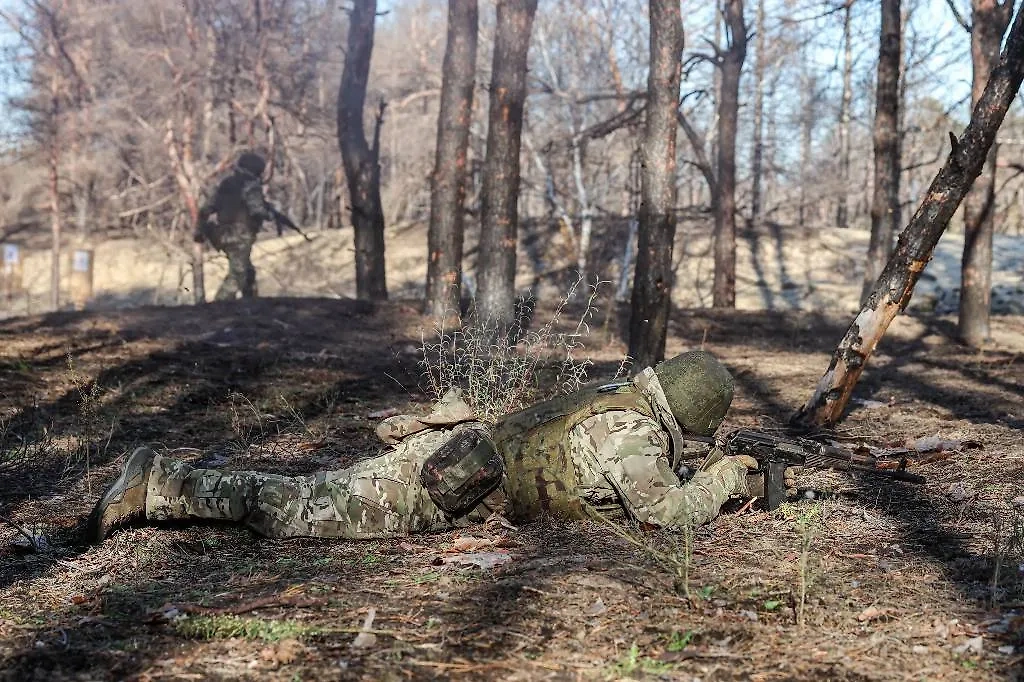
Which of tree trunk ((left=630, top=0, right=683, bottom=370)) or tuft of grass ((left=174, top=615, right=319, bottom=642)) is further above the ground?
tree trunk ((left=630, top=0, right=683, bottom=370))

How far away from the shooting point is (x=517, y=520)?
4.54 meters

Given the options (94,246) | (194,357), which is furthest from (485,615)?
(94,246)

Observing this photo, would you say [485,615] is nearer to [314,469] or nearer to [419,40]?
[314,469]

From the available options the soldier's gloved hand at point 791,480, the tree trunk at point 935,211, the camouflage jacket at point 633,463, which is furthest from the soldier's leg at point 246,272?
the camouflage jacket at point 633,463

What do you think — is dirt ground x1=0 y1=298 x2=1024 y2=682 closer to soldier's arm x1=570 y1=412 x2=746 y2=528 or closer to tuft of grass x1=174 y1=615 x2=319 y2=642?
tuft of grass x1=174 y1=615 x2=319 y2=642

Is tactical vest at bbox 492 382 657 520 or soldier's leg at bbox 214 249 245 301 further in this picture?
soldier's leg at bbox 214 249 245 301

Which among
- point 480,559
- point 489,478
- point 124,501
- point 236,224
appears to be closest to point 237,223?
point 236,224

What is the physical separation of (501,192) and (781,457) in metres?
6.55

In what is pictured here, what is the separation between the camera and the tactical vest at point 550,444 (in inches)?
170

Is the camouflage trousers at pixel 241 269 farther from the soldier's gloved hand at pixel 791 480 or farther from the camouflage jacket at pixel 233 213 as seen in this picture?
the soldier's gloved hand at pixel 791 480

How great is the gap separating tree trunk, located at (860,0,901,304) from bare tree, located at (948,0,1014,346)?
1335 millimetres

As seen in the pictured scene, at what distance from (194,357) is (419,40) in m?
29.1

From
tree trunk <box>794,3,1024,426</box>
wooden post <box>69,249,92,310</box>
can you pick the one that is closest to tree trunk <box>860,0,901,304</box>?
tree trunk <box>794,3,1024,426</box>

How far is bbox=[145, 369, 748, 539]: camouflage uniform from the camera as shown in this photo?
14.0 ft
